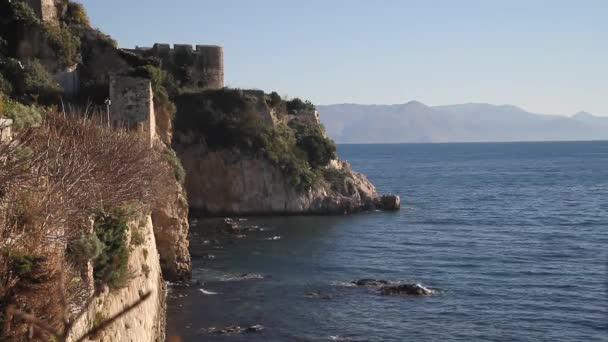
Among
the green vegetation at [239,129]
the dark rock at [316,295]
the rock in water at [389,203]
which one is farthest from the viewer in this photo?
the rock in water at [389,203]

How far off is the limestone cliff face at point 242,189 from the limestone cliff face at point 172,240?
2323 centimetres

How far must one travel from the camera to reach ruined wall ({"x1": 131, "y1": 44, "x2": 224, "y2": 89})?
5459cm

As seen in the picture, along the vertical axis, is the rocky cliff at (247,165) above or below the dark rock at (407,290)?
above

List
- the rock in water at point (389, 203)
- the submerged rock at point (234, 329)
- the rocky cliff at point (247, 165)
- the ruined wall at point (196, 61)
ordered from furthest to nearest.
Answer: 1. the rock in water at point (389, 203)
2. the rocky cliff at point (247, 165)
3. the ruined wall at point (196, 61)
4. the submerged rock at point (234, 329)

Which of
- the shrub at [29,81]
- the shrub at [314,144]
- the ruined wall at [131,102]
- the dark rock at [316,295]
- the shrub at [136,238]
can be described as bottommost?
the dark rock at [316,295]

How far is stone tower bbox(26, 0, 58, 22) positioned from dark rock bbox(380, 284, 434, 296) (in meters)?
23.6

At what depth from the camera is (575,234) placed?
47.8 meters

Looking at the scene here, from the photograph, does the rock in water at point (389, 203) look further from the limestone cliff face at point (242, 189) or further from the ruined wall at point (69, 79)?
the ruined wall at point (69, 79)

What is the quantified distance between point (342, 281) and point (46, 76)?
17.9 m

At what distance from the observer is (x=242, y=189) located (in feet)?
188

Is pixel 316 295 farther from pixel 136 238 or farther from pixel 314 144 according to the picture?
pixel 314 144

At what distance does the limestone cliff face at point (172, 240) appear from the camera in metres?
31.0

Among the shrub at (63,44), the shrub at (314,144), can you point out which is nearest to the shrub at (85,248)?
the shrub at (63,44)

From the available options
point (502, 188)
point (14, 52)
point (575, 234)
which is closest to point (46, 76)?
point (14, 52)
